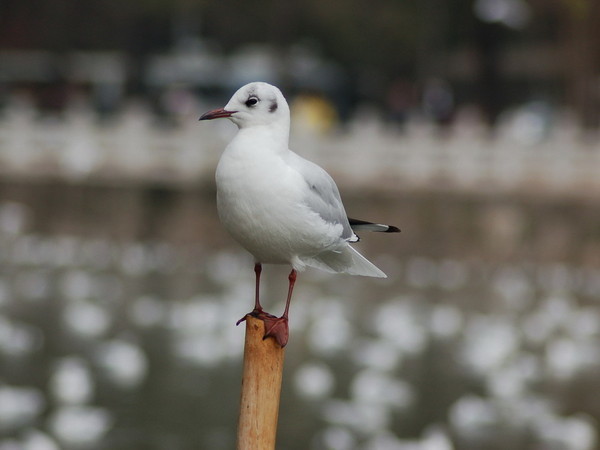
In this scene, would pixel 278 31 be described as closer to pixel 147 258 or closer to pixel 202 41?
pixel 202 41

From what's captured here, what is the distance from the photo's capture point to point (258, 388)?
5082 mm

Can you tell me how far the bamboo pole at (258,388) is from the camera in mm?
5051

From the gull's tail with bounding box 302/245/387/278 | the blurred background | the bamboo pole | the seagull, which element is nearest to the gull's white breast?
the seagull

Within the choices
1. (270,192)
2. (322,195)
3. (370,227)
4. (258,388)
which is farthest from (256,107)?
(258,388)

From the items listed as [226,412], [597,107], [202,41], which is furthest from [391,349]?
[202,41]

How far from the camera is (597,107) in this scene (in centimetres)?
3828

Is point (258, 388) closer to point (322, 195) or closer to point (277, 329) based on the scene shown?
point (277, 329)

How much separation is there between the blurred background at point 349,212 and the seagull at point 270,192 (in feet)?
26.3

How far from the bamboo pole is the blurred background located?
7643 millimetres

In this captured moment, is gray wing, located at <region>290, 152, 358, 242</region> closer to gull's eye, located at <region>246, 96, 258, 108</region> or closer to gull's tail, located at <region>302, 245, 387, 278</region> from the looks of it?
gull's tail, located at <region>302, 245, 387, 278</region>

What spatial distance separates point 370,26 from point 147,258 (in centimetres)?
2197

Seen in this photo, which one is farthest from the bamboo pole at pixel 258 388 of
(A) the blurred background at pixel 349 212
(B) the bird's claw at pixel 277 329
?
(A) the blurred background at pixel 349 212

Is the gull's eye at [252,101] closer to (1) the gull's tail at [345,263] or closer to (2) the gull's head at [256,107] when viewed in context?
(2) the gull's head at [256,107]

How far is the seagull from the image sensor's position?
4.80 metres
